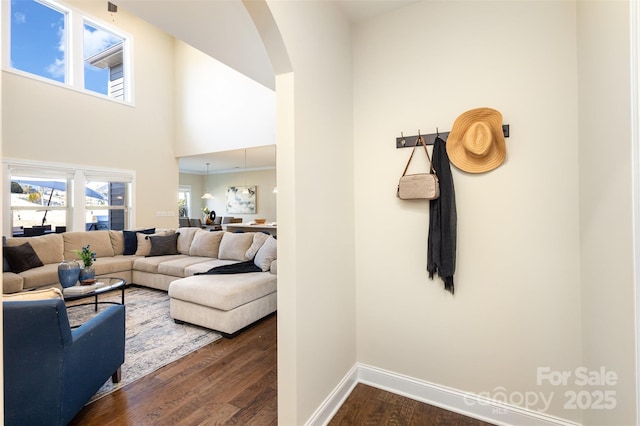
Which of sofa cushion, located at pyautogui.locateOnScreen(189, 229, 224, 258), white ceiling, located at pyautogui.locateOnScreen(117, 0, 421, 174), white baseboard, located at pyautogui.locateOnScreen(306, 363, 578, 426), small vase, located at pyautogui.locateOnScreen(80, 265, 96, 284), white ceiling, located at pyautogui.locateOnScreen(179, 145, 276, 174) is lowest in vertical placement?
white baseboard, located at pyautogui.locateOnScreen(306, 363, 578, 426)

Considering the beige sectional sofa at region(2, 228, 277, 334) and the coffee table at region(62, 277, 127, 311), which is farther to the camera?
the beige sectional sofa at region(2, 228, 277, 334)

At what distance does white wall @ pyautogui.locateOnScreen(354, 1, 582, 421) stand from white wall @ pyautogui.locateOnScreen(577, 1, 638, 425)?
0.10m

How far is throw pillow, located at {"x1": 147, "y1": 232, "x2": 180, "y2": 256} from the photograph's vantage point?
539cm

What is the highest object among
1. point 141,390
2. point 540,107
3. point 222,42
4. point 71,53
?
point 71,53

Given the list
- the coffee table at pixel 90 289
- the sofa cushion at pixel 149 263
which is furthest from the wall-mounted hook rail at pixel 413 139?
the sofa cushion at pixel 149 263

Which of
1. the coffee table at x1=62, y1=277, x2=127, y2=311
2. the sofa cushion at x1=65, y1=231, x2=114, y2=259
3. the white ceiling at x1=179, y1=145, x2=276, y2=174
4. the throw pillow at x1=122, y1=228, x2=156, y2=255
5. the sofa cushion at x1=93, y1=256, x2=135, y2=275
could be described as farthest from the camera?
the white ceiling at x1=179, y1=145, x2=276, y2=174

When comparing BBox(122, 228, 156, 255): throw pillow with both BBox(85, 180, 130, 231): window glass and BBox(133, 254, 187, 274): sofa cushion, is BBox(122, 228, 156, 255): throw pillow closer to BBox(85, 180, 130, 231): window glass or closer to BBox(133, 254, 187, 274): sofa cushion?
BBox(133, 254, 187, 274): sofa cushion

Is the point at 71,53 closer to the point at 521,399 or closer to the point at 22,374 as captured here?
the point at 22,374

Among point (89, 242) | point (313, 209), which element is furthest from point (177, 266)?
point (313, 209)

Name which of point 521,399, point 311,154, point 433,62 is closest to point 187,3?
point 311,154

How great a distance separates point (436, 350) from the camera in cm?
221

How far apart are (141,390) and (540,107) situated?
3.30 m

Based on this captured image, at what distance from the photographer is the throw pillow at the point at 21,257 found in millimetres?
4121

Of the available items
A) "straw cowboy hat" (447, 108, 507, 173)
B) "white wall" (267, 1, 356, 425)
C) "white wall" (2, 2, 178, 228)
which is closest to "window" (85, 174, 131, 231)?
"white wall" (2, 2, 178, 228)
